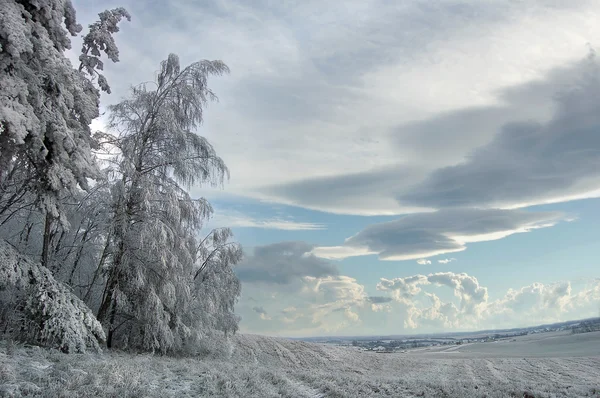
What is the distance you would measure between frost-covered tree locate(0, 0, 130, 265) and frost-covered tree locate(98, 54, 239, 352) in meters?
4.45

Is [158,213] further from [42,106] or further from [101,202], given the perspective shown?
[42,106]

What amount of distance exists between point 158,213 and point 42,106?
7339mm

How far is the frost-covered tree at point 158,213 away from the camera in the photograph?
17.9m

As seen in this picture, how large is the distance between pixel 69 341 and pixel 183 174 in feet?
30.2

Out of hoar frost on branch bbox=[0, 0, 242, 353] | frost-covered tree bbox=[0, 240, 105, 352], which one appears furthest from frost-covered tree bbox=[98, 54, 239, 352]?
frost-covered tree bbox=[0, 240, 105, 352]

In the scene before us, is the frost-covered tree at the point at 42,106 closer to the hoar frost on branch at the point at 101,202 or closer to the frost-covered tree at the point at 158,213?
the hoar frost on branch at the point at 101,202

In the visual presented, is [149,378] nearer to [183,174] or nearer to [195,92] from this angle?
[183,174]

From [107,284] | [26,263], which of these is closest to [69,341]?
[26,263]

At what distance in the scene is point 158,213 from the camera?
18.5m

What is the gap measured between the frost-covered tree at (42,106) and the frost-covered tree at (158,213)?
4.45m

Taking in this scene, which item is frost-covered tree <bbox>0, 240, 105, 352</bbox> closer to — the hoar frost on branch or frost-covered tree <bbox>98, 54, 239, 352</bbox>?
the hoar frost on branch

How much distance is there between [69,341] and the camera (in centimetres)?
1272

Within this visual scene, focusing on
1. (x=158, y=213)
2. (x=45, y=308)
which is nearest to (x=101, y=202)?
(x=158, y=213)

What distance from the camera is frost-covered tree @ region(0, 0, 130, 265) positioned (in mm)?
10547
